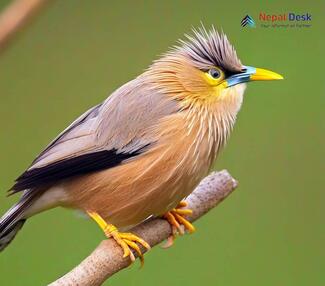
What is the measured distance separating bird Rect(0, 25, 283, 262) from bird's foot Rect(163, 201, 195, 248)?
12 cm

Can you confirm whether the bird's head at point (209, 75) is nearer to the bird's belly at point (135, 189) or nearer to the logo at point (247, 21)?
the bird's belly at point (135, 189)

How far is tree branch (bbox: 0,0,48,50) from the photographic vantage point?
40.0 inches

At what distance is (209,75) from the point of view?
7.24ft

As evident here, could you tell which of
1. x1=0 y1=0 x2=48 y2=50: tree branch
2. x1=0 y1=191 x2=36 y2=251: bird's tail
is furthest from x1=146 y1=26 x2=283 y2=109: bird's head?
x1=0 y1=0 x2=48 y2=50: tree branch

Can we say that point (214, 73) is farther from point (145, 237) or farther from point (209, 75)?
point (145, 237)

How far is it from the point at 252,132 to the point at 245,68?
5.77ft

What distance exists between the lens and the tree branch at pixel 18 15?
40.0 inches

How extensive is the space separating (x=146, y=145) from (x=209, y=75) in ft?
0.88

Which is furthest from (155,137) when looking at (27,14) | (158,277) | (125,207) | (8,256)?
(8,256)

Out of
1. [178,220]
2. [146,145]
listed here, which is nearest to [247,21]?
[178,220]

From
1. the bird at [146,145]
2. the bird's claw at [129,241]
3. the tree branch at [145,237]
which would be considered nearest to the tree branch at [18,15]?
the tree branch at [145,237]

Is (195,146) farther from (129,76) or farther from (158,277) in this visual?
(129,76)

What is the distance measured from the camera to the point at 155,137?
215 cm

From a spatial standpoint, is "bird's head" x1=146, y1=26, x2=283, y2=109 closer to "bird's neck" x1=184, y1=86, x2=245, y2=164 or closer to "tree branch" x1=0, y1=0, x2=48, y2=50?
"bird's neck" x1=184, y1=86, x2=245, y2=164
